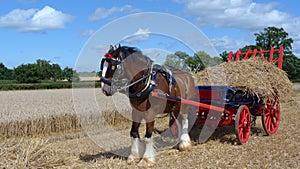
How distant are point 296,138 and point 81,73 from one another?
522cm

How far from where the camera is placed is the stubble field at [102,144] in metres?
5.65

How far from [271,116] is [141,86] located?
4.51 m

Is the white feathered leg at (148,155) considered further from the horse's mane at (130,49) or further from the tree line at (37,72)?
the tree line at (37,72)

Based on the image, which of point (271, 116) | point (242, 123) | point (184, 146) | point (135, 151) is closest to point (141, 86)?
point (135, 151)

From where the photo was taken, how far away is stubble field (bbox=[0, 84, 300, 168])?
565 centimetres

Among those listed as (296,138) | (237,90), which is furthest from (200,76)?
(296,138)

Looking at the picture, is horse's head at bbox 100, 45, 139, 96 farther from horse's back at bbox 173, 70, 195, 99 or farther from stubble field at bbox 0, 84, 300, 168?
horse's back at bbox 173, 70, 195, 99

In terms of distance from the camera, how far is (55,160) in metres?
5.50

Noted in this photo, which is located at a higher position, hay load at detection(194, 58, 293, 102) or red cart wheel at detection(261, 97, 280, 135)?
hay load at detection(194, 58, 293, 102)

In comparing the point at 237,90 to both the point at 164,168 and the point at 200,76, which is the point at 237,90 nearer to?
the point at 200,76

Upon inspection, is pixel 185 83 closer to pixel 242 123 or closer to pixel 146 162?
pixel 242 123

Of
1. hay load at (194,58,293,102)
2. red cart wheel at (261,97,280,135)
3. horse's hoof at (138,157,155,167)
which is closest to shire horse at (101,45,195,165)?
horse's hoof at (138,157,155,167)

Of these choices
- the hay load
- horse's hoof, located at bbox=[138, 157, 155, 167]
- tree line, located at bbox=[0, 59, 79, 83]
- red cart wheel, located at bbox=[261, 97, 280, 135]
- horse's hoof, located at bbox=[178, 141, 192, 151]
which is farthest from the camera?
Answer: tree line, located at bbox=[0, 59, 79, 83]

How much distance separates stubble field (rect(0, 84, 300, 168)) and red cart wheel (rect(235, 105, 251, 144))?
18 centimetres
